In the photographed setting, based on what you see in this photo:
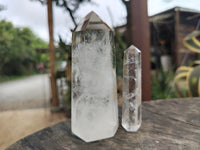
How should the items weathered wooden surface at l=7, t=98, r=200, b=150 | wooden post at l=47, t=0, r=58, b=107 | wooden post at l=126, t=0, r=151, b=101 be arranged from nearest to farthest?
weathered wooden surface at l=7, t=98, r=200, b=150 < wooden post at l=126, t=0, r=151, b=101 < wooden post at l=47, t=0, r=58, b=107

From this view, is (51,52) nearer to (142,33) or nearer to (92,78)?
(142,33)

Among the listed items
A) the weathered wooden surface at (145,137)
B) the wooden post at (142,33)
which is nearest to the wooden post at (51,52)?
the wooden post at (142,33)

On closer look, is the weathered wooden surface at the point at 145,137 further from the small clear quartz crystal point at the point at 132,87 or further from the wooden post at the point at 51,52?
the wooden post at the point at 51,52

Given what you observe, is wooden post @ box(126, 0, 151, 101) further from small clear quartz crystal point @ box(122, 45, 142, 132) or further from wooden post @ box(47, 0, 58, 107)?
wooden post @ box(47, 0, 58, 107)

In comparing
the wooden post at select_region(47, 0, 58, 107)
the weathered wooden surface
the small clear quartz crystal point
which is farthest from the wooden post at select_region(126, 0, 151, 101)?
the wooden post at select_region(47, 0, 58, 107)

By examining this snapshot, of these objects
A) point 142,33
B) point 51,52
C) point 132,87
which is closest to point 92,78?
point 132,87

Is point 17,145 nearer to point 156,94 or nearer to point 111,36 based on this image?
point 111,36
